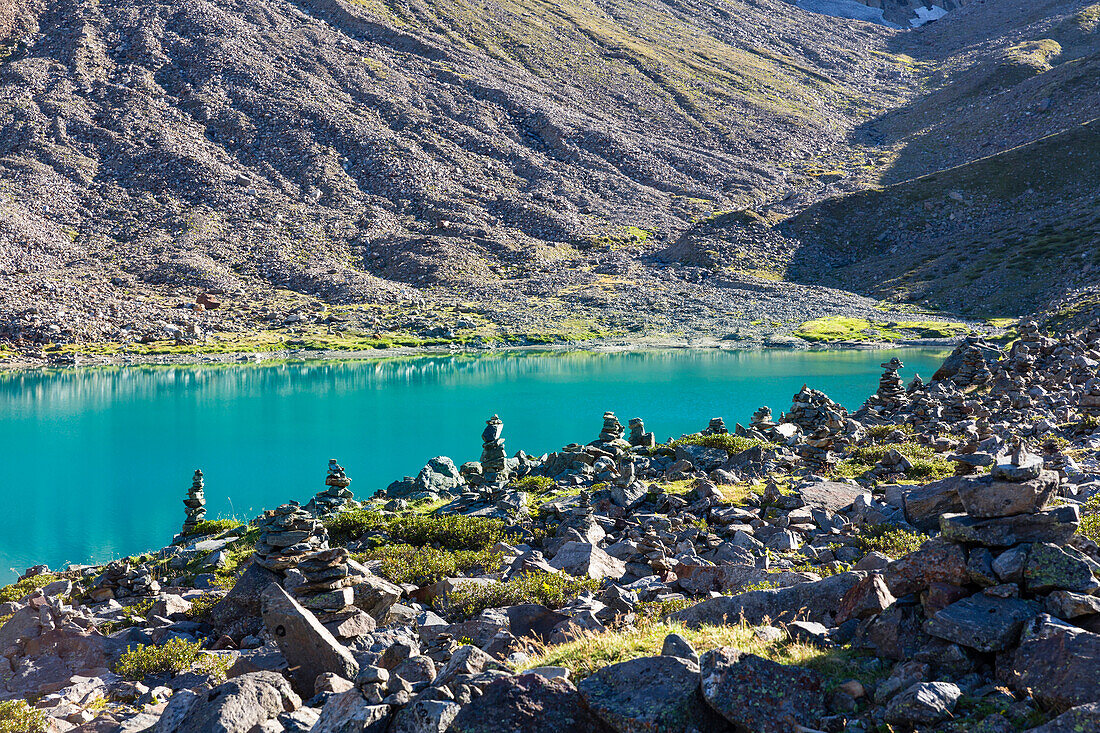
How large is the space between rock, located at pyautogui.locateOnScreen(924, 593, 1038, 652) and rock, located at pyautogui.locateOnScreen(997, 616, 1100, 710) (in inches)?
6.5

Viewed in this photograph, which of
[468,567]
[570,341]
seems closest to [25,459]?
[468,567]

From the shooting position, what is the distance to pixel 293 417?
73.8 meters

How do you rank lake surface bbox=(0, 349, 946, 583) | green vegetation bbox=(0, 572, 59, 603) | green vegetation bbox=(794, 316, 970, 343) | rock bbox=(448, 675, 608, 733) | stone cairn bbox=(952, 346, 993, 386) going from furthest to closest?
1. green vegetation bbox=(794, 316, 970, 343)
2. lake surface bbox=(0, 349, 946, 583)
3. stone cairn bbox=(952, 346, 993, 386)
4. green vegetation bbox=(0, 572, 59, 603)
5. rock bbox=(448, 675, 608, 733)

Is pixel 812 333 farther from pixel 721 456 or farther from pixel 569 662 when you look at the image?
pixel 569 662

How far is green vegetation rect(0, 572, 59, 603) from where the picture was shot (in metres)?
20.7

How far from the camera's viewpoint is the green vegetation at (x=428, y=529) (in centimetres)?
2066

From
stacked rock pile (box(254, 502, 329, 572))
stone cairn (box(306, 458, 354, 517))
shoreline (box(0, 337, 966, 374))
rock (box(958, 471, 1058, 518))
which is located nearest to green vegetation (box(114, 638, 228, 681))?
stacked rock pile (box(254, 502, 329, 572))

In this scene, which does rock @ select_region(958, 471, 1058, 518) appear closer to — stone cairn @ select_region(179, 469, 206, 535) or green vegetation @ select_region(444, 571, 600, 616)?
green vegetation @ select_region(444, 571, 600, 616)

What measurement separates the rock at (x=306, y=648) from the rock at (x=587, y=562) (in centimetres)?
588

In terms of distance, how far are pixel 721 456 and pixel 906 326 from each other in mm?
109045

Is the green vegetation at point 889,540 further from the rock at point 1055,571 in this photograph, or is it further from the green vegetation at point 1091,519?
the rock at point 1055,571

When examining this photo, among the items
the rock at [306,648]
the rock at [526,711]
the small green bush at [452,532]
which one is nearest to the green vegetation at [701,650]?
the rock at [526,711]

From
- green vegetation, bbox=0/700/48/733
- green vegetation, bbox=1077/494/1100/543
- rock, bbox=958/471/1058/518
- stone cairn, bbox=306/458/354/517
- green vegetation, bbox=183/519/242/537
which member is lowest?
green vegetation, bbox=183/519/242/537

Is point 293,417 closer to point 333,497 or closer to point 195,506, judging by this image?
point 195,506
